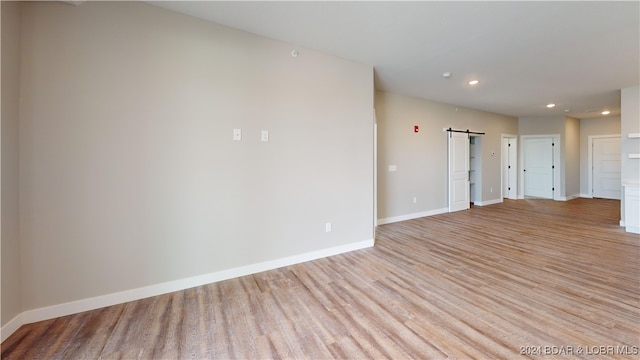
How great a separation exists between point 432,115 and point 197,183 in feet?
17.6

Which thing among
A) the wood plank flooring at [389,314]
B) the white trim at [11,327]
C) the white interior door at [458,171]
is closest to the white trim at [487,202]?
the white interior door at [458,171]

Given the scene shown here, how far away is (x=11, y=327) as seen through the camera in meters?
1.92

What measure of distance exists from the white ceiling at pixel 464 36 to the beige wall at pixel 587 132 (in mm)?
4527

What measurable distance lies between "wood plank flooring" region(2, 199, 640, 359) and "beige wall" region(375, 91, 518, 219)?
2094 millimetres

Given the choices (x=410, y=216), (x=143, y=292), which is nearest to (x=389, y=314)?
(x=143, y=292)

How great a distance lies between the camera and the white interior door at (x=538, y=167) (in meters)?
A: 8.34

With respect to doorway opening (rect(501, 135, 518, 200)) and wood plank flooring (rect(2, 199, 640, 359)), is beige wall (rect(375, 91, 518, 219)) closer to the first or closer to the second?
wood plank flooring (rect(2, 199, 640, 359))

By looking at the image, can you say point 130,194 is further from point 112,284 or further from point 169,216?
point 112,284

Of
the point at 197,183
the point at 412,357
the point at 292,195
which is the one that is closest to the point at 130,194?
the point at 197,183

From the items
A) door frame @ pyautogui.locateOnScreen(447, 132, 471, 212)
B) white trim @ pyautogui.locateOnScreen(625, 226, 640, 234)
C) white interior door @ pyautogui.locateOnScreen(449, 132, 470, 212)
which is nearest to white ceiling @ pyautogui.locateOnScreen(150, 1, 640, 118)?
door frame @ pyautogui.locateOnScreen(447, 132, 471, 212)

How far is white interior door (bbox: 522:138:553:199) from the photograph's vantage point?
8.34 metres

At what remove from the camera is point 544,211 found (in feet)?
21.2

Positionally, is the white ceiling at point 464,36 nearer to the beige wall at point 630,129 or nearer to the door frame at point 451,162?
the beige wall at point 630,129

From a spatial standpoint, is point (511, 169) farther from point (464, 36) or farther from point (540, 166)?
point (464, 36)
